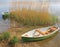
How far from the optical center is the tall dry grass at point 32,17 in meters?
3.30

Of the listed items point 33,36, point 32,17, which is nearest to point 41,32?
point 33,36

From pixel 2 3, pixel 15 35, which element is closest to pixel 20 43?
pixel 15 35

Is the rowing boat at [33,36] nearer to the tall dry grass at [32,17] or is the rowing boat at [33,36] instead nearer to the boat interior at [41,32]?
the boat interior at [41,32]

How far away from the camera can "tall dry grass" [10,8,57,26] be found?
330 cm

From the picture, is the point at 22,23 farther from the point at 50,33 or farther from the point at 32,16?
the point at 50,33

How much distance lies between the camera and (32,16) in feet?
10.9

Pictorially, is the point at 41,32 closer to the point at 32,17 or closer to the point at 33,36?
the point at 33,36

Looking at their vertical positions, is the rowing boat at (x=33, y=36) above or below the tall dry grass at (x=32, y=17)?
below

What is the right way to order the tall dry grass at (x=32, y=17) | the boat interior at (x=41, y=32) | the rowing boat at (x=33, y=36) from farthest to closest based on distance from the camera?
the tall dry grass at (x=32, y=17) < the boat interior at (x=41, y=32) < the rowing boat at (x=33, y=36)

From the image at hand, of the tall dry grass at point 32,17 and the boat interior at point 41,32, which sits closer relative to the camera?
the boat interior at point 41,32

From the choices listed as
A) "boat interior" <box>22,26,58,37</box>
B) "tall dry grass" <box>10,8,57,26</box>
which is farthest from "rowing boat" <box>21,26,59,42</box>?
"tall dry grass" <box>10,8,57,26</box>

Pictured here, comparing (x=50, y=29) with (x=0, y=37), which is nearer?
(x=0, y=37)

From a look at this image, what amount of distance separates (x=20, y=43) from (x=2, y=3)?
1.18 m

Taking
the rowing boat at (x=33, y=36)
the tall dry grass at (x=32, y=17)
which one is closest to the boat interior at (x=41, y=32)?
the rowing boat at (x=33, y=36)
